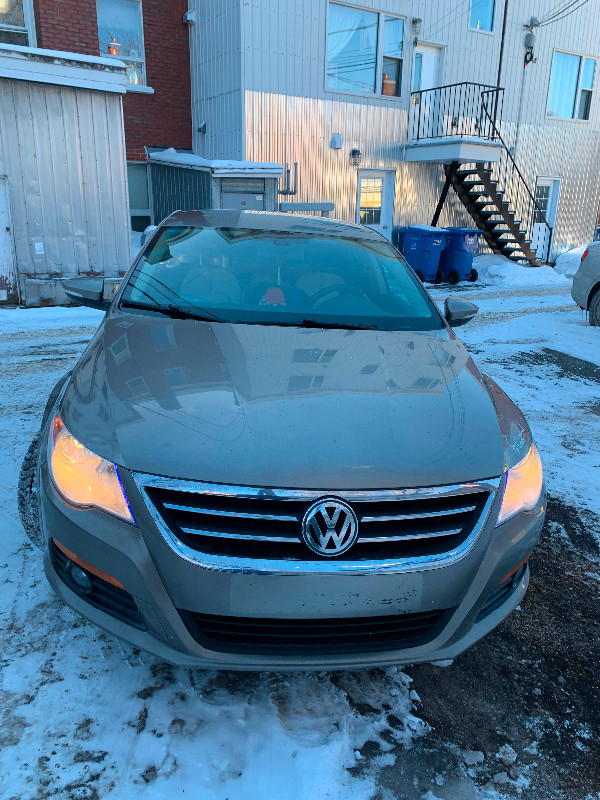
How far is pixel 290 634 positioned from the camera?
5.60 feet

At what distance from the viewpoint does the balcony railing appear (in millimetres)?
13875

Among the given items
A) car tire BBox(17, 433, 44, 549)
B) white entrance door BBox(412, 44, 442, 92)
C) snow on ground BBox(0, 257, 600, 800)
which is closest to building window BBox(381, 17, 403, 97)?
white entrance door BBox(412, 44, 442, 92)

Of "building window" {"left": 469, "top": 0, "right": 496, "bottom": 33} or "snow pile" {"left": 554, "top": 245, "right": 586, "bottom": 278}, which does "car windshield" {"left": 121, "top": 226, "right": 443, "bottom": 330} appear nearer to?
"building window" {"left": 469, "top": 0, "right": 496, "bottom": 33}

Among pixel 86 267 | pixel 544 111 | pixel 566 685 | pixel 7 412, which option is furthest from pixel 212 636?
pixel 544 111

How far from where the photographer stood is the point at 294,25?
1147 cm

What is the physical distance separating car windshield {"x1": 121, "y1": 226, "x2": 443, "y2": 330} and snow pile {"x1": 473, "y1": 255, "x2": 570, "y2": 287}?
1048cm

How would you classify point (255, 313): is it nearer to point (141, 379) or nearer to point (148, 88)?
point (141, 379)

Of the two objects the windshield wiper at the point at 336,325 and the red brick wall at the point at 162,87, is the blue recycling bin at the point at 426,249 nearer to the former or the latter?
the red brick wall at the point at 162,87

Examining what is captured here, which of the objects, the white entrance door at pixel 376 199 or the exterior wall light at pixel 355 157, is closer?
the exterior wall light at pixel 355 157

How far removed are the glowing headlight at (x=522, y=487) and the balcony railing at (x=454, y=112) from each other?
13.4m

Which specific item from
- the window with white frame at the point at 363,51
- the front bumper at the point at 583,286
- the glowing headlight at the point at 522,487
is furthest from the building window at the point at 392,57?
the glowing headlight at the point at 522,487

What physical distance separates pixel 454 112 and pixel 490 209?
2.75m

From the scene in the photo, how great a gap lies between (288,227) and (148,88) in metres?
10.8

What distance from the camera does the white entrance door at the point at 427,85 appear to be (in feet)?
45.5
